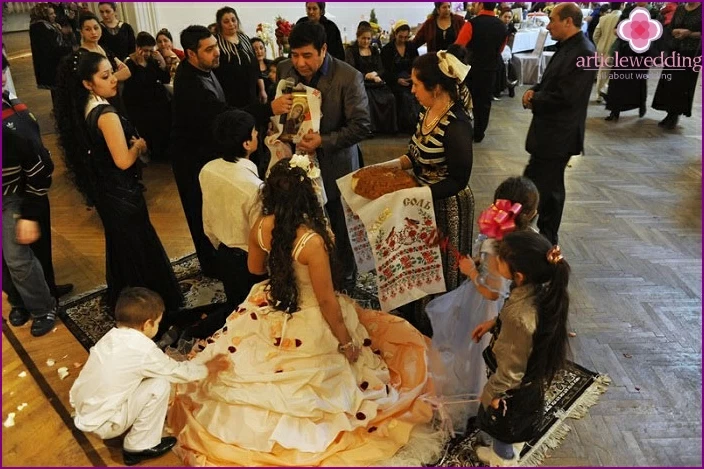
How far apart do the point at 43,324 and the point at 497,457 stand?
8.73ft

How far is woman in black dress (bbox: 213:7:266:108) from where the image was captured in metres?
4.05

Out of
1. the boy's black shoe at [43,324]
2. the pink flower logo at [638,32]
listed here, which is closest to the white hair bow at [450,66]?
the boy's black shoe at [43,324]

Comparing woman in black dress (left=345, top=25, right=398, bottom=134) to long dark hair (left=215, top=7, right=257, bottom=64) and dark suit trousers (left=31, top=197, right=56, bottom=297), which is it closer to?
long dark hair (left=215, top=7, right=257, bottom=64)

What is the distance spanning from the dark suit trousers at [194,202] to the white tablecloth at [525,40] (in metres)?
6.58

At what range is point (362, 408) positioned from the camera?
232 cm

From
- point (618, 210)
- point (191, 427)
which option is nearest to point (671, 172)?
point (618, 210)

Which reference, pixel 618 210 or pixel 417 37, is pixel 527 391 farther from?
pixel 417 37

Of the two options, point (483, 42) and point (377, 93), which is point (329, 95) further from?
point (377, 93)

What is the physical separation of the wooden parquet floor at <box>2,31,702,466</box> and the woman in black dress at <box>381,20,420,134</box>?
18.9 inches

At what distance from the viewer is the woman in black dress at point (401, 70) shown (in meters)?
6.34

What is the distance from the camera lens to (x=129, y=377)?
214 centimetres

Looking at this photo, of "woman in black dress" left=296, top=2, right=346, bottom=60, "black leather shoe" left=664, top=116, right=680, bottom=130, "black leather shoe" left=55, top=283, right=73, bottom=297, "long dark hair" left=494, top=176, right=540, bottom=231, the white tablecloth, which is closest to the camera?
"long dark hair" left=494, top=176, right=540, bottom=231

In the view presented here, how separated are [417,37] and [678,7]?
3.06 metres

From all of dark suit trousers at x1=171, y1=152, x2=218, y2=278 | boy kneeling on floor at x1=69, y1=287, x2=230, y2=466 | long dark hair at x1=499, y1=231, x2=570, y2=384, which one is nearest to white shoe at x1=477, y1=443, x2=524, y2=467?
long dark hair at x1=499, y1=231, x2=570, y2=384
